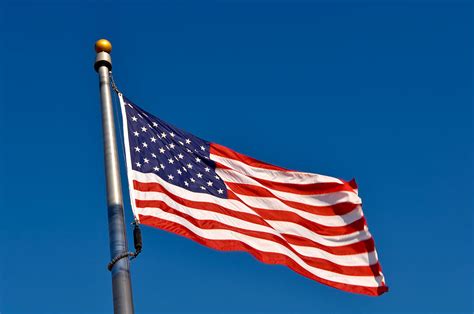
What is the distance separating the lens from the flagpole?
10172 mm

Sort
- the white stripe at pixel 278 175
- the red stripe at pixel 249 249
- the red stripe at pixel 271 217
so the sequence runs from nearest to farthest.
Result: the red stripe at pixel 249 249 < the red stripe at pixel 271 217 < the white stripe at pixel 278 175

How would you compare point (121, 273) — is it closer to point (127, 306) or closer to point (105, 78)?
point (127, 306)

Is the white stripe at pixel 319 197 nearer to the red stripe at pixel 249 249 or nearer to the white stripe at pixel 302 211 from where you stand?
the white stripe at pixel 302 211

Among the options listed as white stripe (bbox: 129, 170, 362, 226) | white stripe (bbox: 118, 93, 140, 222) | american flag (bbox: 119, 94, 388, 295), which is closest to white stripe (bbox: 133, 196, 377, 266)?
american flag (bbox: 119, 94, 388, 295)

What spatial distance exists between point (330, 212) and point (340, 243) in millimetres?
948

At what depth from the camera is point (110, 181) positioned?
1140cm

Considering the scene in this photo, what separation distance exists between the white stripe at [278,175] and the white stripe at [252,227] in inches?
73.4

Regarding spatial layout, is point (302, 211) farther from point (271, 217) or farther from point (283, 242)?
point (283, 242)

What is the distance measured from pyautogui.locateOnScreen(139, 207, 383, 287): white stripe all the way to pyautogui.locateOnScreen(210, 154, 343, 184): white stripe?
2.34 meters

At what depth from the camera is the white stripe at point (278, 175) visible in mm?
17377

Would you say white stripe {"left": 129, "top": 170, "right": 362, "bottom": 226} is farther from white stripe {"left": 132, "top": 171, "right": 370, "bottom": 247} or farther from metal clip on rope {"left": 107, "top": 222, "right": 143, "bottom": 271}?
metal clip on rope {"left": 107, "top": 222, "right": 143, "bottom": 271}

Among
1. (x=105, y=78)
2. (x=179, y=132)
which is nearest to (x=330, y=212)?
(x=179, y=132)

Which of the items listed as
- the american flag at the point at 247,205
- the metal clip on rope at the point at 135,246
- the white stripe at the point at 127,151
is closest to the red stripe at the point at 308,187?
the american flag at the point at 247,205

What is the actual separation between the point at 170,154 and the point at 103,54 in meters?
2.76
